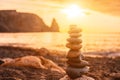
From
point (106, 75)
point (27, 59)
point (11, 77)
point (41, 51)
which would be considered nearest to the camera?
point (11, 77)

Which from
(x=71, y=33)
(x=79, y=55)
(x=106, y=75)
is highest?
(x=71, y=33)

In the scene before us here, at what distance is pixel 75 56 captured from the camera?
1791 centimetres

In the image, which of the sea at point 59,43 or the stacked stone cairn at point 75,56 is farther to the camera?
the sea at point 59,43

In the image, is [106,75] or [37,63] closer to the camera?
[37,63]

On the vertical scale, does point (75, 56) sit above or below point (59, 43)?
above

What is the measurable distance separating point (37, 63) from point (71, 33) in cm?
834

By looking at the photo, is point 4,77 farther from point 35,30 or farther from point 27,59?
point 35,30

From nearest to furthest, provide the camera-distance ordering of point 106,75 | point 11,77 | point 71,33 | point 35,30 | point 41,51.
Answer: point 71,33, point 11,77, point 106,75, point 41,51, point 35,30

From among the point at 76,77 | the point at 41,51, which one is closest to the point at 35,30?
the point at 41,51

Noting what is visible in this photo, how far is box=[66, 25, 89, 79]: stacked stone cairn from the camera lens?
1756cm

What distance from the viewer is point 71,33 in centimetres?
1761

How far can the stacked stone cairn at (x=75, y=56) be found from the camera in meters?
17.6

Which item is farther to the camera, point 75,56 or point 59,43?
point 59,43

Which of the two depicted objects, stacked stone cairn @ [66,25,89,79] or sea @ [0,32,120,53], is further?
sea @ [0,32,120,53]
